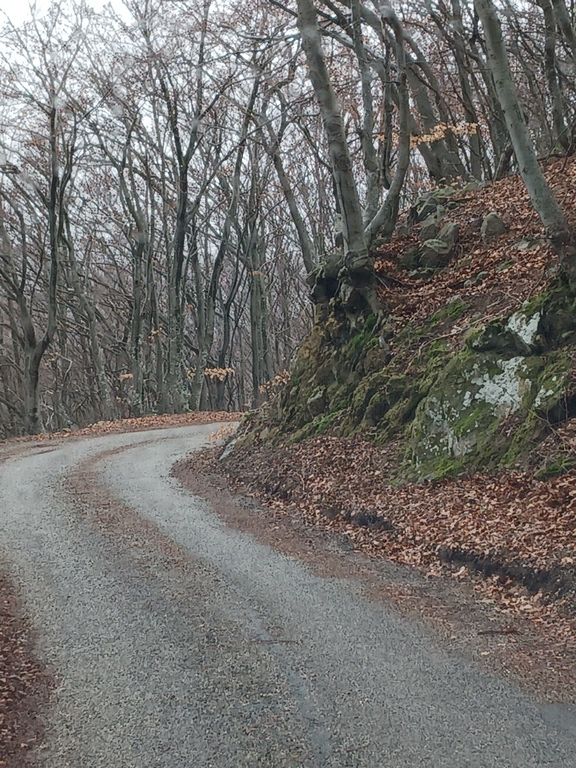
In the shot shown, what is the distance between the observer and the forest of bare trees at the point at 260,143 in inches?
470

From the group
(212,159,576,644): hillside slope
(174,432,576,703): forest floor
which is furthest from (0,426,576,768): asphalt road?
(212,159,576,644): hillside slope

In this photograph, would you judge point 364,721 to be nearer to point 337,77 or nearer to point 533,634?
point 533,634

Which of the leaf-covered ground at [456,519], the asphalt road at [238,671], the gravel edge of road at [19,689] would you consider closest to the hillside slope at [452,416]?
the leaf-covered ground at [456,519]

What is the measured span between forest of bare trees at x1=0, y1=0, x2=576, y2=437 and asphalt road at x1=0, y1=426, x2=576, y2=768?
5.73 m

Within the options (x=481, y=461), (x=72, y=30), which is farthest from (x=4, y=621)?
(x=72, y=30)

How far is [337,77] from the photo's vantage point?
16438mm

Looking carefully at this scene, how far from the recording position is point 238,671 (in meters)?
4.45

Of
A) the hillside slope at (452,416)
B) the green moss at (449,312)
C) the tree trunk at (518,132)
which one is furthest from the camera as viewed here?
the green moss at (449,312)

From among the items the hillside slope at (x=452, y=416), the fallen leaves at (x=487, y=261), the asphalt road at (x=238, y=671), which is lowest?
the asphalt road at (x=238, y=671)

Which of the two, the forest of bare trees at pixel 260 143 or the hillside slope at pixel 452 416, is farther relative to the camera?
the forest of bare trees at pixel 260 143

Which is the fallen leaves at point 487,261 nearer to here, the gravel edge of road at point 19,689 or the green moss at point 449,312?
the green moss at point 449,312

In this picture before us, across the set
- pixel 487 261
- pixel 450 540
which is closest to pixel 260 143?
pixel 487 261

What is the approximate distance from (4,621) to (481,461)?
212 inches

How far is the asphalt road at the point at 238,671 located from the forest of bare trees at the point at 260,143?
226 inches
